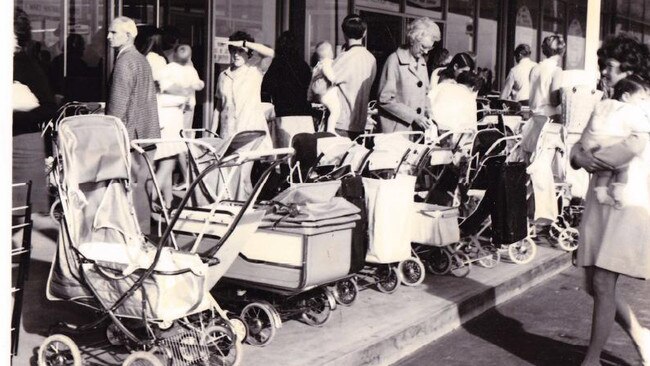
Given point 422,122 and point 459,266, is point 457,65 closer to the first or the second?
point 422,122

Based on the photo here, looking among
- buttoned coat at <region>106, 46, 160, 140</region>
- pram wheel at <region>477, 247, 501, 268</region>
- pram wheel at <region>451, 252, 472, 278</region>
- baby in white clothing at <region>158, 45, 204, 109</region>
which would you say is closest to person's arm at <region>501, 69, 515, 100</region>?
pram wheel at <region>477, 247, 501, 268</region>

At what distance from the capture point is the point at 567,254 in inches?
402

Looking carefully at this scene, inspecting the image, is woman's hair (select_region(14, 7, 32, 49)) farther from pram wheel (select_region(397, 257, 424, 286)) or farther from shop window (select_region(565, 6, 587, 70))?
shop window (select_region(565, 6, 587, 70))

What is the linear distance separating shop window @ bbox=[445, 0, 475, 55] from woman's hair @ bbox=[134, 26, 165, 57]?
8.41 metres

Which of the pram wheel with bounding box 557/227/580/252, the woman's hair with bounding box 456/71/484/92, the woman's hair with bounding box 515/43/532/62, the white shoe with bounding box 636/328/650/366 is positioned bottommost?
the white shoe with bounding box 636/328/650/366

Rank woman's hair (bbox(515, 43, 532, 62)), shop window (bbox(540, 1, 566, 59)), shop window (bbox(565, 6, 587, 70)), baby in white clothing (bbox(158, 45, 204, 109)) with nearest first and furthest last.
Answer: baby in white clothing (bbox(158, 45, 204, 109)), woman's hair (bbox(515, 43, 532, 62)), shop window (bbox(540, 1, 566, 59)), shop window (bbox(565, 6, 587, 70))

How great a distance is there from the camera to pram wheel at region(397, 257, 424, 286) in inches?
320

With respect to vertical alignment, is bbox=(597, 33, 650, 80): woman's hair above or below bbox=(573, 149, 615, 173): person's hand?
above

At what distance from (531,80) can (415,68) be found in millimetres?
3408

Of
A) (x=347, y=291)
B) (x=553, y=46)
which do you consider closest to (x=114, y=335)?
(x=347, y=291)

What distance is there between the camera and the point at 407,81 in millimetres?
9188

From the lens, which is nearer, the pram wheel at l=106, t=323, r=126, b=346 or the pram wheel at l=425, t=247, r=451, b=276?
the pram wheel at l=106, t=323, r=126, b=346

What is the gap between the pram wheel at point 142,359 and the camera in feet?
17.3
